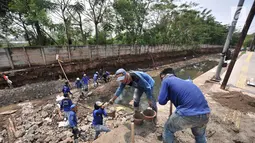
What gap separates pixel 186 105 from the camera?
1.68 meters

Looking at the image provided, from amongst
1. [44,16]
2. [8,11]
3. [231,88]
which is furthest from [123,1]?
[231,88]

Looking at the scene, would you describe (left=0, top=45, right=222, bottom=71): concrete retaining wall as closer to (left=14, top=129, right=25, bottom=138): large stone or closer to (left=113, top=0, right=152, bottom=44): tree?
(left=113, top=0, right=152, bottom=44): tree

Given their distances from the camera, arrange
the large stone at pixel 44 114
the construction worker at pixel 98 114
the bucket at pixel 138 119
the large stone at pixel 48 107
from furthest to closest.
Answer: the large stone at pixel 48 107, the large stone at pixel 44 114, the construction worker at pixel 98 114, the bucket at pixel 138 119

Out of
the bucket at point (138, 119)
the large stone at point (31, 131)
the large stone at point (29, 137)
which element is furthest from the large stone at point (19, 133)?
the bucket at point (138, 119)

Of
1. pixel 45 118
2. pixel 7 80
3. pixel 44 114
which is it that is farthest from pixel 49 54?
pixel 45 118

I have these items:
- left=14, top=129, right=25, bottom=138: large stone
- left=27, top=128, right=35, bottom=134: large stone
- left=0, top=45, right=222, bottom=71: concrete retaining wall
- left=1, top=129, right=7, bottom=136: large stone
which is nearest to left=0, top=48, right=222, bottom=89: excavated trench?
left=0, top=45, right=222, bottom=71: concrete retaining wall

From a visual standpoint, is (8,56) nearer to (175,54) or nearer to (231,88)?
(231,88)

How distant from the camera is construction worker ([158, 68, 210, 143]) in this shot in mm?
1645

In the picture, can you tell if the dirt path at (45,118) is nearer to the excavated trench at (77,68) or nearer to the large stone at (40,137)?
the large stone at (40,137)

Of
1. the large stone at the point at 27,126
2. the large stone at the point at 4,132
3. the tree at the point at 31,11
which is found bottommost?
the large stone at the point at 4,132

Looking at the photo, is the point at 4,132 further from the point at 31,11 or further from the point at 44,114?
the point at 31,11

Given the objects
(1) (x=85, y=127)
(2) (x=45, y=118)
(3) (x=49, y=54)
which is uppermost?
(3) (x=49, y=54)

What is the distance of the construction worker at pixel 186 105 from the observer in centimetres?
164

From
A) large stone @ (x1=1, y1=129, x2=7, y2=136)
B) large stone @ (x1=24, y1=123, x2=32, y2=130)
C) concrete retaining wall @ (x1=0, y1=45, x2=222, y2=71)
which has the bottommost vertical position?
large stone @ (x1=1, y1=129, x2=7, y2=136)
